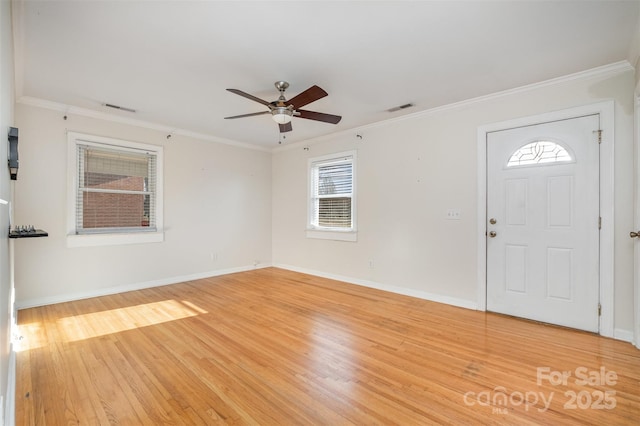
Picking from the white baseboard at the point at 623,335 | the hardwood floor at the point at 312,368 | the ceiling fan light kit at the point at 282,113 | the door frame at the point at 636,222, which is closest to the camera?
the hardwood floor at the point at 312,368

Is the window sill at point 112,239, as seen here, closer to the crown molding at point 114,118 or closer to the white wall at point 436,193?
the crown molding at point 114,118

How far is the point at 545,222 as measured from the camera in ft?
10.3

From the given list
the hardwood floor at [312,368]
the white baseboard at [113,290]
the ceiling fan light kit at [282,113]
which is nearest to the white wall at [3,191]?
the hardwood floor at [312,368]

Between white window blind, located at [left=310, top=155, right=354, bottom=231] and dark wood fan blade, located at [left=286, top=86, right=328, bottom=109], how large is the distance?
215 centimetres

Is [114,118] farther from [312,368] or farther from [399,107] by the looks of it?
[312,368]

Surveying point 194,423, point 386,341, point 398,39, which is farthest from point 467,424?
point 398,39

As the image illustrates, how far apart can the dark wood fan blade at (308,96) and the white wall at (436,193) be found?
1.94m

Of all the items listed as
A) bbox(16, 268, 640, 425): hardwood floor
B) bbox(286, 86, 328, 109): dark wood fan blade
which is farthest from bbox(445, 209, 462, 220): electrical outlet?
bbox(286, 86, 328, 109): dark wood fan blade

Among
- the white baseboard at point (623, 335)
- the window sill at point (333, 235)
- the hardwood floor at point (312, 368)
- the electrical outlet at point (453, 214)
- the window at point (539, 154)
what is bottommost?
the hardwood floor at point (312, 368)

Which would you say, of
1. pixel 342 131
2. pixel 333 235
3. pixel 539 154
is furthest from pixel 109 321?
pixel 539 154

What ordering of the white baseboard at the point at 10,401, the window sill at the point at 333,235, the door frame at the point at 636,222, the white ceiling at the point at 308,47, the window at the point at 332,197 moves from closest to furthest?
the white baseboard at the point at 10,401, the white ceiling at the point at 308,47, the door frame at the point at 636,222, the window sill at the point at 333,235, the window at the point at 332,197

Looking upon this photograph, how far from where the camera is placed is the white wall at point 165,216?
361cm

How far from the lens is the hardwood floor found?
5.76 ft

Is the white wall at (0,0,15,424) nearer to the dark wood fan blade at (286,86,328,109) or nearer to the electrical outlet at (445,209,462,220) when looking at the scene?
the dark wood fan blade at (286,86,328,109)
